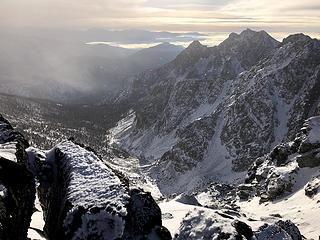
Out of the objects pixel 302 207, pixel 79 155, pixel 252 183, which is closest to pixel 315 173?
pixel 302 207

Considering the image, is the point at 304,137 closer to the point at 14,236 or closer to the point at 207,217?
the point at 207,217

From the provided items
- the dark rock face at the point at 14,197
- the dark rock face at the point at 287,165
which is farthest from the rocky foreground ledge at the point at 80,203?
the dark rock face at the point at 287,165

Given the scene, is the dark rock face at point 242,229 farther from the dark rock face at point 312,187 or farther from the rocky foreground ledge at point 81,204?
the dark rock face at point 312,187

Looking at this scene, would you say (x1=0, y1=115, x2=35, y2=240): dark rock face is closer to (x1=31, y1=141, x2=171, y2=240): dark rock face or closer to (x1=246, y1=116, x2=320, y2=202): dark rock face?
(x1=31, y1=141, x2=171, y2=240): dark rock face

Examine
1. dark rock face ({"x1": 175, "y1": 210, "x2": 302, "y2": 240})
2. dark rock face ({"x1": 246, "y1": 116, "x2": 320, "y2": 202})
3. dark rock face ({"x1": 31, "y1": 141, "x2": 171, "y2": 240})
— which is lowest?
A: dark rock face ({"x1": 246, "y1": 116, "x2": 320, "y2": 202})

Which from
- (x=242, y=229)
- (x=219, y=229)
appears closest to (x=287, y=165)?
(x=242, y=229)

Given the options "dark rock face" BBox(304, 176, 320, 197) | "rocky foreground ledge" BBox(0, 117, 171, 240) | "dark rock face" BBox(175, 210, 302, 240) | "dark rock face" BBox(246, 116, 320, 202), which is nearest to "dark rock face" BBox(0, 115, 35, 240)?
"rocky foreground ledge" BBox(0, 117, 171, 240)

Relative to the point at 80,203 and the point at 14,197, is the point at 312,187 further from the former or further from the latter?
the point at 14,197

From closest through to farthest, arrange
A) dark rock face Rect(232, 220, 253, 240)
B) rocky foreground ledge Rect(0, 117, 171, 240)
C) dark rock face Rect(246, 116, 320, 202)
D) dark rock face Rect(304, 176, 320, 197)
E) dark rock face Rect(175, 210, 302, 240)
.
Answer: rocky foreground ledge Rect(0, 117, 171, 240) → dark rock face Rect(175, 210, 302, 240) → dark rock face Rect(232, 220, 253, 240) → dark rock face Rect(304, 176, 320, 197) → dark rock face Rect(246, 116, 320, 202)

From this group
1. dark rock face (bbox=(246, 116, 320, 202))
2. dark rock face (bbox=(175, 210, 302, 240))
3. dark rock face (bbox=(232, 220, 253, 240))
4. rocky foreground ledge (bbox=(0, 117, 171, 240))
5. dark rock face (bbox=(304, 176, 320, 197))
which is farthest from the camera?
dark rock face (bbox=(246, 116, 320, 202))

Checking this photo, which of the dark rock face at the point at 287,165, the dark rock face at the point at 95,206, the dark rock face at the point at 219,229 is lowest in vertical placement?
the dark rock face at the point at 287,165
